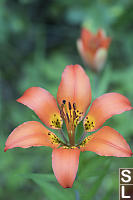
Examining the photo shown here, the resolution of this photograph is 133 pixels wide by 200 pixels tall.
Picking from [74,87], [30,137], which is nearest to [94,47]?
[74,87]

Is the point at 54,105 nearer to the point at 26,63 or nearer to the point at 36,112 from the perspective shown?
the point at 36,112

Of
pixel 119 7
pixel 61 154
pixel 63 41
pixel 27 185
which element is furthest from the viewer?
pixel 63 41

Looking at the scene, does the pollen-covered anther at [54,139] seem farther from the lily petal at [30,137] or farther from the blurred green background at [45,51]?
the blurred green background at [45,51]

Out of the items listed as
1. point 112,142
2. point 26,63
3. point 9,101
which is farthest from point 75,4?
point 112,142
